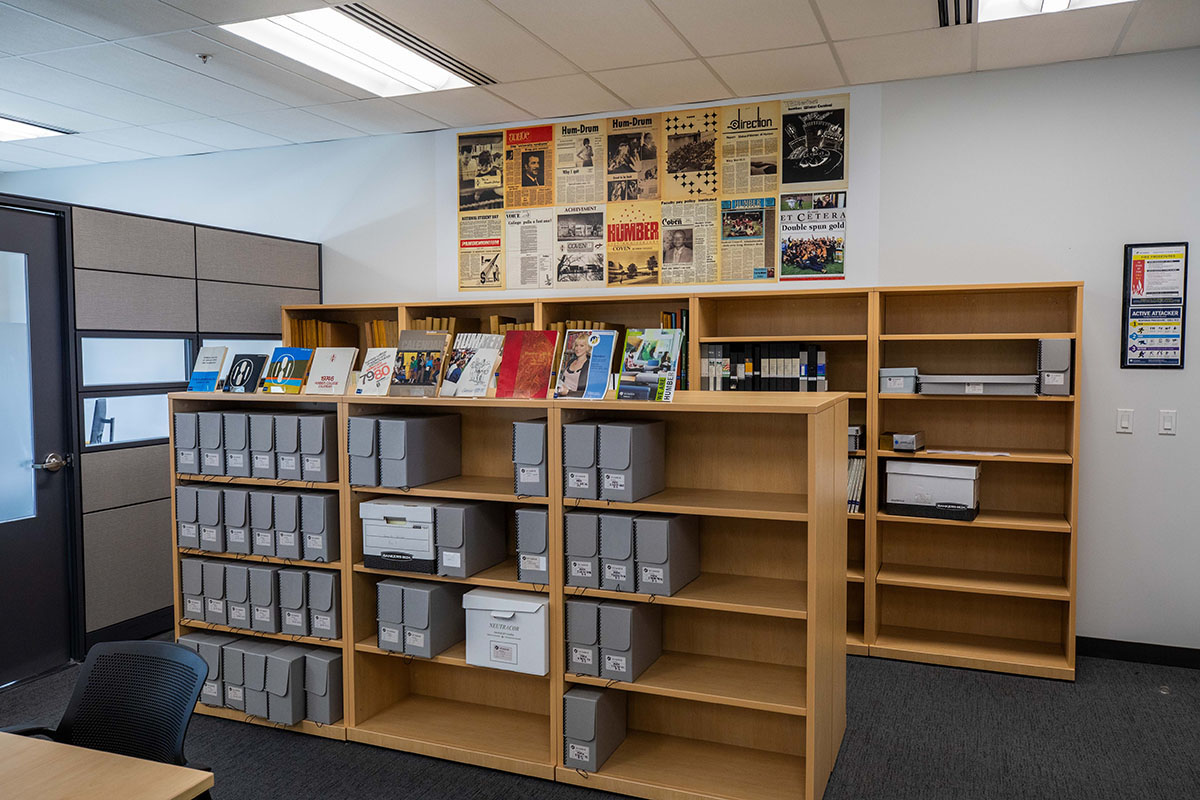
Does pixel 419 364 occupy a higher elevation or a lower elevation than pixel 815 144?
lower

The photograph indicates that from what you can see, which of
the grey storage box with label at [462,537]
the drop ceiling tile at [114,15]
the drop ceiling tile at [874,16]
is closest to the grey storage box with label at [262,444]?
the grey storage box with label at [462,537]

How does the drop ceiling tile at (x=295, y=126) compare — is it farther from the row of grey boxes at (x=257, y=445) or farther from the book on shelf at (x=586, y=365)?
the book on shelf at (x=586, y=365)

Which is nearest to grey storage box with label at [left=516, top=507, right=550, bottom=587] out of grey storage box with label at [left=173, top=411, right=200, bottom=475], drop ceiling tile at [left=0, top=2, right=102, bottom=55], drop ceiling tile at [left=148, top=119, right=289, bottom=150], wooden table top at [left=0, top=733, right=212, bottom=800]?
wooden table top at [left=0, top=733, right=212, bottom=800]

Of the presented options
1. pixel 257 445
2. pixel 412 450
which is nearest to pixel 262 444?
pixel 257 445

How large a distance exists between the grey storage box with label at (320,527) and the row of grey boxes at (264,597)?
0.26ft

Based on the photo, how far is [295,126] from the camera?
5074 mm

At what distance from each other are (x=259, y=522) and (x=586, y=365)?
58.1 inches

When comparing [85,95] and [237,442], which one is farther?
[85,95]

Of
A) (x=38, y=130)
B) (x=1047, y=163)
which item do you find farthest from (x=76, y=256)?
(x=1047, y=163)

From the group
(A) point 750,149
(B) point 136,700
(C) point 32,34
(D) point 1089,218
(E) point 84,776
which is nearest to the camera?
(E) point 84,776

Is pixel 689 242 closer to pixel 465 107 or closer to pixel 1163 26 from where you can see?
pixel 465 107

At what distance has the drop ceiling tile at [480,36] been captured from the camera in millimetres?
3264

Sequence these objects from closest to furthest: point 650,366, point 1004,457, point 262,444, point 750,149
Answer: point 650,366, point 262,444, point 1004,457, point 750,149

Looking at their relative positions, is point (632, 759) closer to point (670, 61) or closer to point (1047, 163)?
point (670, 61)
